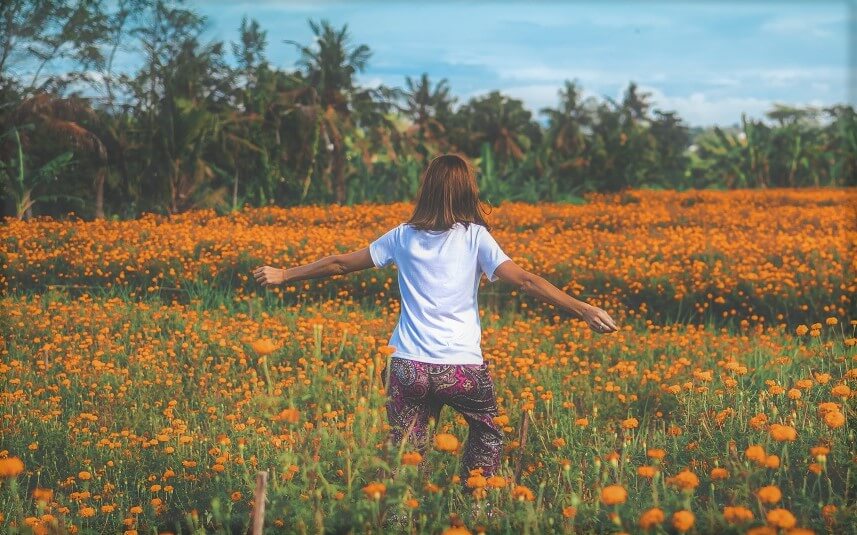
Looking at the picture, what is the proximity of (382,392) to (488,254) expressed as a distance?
2.22 ft

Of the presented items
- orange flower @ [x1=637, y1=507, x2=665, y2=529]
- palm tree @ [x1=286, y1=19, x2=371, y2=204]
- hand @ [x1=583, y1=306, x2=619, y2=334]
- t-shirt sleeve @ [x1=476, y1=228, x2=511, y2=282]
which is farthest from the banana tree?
orange flower @ [x1=637, y1=507, x2=665, y2=529]

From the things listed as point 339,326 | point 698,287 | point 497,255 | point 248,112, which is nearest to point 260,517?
point 497,255

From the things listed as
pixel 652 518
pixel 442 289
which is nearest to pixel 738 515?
pixel 652 518

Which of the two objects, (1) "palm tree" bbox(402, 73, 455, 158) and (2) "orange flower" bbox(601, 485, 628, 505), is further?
(1) "palm tree" bbox(402, 73, 455, 158)

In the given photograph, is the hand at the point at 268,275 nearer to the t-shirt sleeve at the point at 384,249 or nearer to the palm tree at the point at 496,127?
the t-shirt sleeve at the point at 384,249

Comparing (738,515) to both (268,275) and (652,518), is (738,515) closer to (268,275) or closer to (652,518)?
(652,518)

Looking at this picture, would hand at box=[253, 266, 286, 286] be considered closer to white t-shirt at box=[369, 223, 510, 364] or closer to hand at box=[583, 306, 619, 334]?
white t-shirt at box=[369, 223, 510, 364]

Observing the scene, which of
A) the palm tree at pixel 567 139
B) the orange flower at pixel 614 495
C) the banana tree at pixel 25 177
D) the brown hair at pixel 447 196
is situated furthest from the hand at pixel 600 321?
the palm tree at pixel 567 139

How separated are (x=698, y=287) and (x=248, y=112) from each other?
42.3 ft

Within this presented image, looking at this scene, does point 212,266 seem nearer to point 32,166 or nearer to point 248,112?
point 32,166

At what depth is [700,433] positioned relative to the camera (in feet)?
11.1

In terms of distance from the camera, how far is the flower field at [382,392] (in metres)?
2.59

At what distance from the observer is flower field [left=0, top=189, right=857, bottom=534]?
2.59 metres

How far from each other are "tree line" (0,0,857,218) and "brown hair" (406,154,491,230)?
7.07 metres
